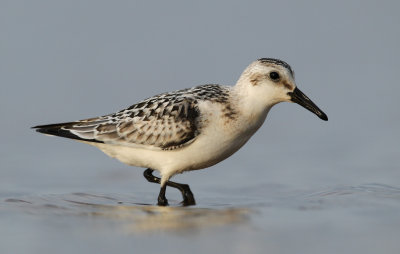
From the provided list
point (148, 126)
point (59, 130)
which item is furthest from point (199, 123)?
point (59, 130)

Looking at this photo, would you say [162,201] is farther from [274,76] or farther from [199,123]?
[274,76]

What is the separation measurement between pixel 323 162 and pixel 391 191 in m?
2.63

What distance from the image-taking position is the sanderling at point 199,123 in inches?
442

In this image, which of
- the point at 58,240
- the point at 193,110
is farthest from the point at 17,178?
the point at 58,240

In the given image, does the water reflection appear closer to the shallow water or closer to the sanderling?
the shallow water

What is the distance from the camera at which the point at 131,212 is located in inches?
422

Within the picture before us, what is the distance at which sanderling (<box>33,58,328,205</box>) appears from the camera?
1122cm

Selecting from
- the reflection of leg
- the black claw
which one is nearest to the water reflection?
the black claw

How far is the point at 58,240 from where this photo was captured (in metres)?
9.02

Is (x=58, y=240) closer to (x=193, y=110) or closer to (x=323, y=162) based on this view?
(x=193, y=110)

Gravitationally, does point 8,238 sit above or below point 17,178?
below

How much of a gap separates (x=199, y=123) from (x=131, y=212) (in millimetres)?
1530

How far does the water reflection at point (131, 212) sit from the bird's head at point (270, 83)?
1584 millimetres

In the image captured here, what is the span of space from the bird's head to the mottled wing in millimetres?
833
